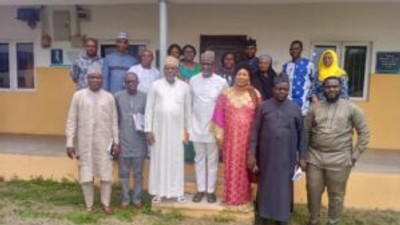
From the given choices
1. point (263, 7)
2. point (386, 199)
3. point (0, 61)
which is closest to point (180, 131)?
point (386, 199)

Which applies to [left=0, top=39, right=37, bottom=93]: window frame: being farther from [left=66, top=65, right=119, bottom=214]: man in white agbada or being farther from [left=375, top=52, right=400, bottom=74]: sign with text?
[left=375, top=52, right=400, bottom=74]: sign with text

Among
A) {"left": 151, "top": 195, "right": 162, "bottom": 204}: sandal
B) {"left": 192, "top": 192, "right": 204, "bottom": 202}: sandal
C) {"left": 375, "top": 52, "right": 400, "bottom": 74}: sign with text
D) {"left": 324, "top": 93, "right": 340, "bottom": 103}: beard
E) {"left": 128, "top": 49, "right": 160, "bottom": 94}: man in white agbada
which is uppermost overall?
{"left": 375, "top": 52, "right": 400, "bottom": 74}: sign with text

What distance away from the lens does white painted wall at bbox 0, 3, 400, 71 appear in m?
7.61

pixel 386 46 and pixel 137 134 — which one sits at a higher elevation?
pixel 386 46

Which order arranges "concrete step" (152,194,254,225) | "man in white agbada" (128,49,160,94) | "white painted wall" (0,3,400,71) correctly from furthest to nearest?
"white painted wall" (0,3,400,71)
"man in white agbada" (128,49,160,94)
"concrete step" (152,194,254,225)

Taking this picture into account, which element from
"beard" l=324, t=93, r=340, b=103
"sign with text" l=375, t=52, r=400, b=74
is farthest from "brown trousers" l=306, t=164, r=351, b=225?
"sign with text" l=375, t=52, r=400, b=74

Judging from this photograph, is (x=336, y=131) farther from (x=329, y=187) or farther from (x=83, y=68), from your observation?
(x=83, y=68)

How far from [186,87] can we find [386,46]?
3.86 metres

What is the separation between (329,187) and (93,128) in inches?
102

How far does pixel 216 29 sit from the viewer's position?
7.93 meters

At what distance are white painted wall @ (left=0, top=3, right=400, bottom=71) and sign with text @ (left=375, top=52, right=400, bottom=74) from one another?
8 cm

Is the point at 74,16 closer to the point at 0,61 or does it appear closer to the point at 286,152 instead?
the point at 0,61

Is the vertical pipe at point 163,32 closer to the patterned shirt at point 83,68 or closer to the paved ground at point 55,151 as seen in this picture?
the patterned shirt at point 83,68

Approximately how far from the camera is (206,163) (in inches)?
217
